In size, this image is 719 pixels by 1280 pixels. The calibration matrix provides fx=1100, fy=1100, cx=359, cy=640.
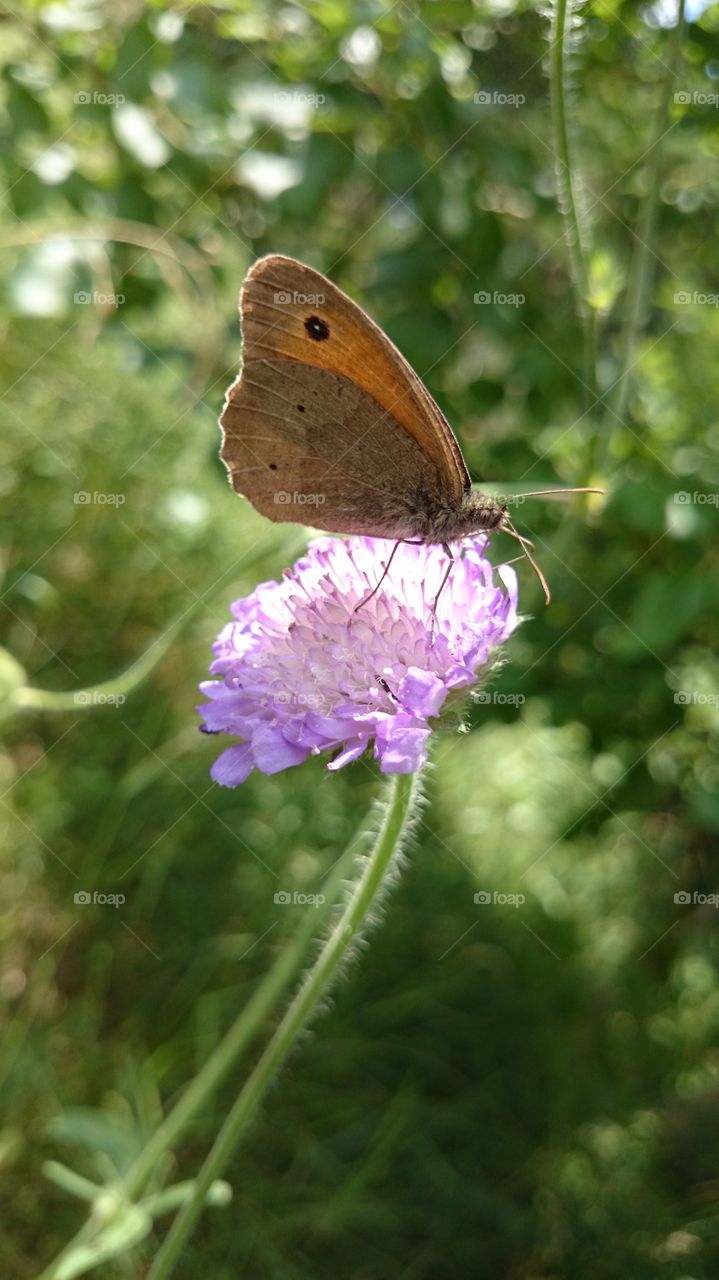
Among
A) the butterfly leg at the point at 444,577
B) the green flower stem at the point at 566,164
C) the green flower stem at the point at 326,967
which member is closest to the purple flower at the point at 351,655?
the butterfly leg at the point at 444,577

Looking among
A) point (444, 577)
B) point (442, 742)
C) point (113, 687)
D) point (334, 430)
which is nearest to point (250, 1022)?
point (113, 687)

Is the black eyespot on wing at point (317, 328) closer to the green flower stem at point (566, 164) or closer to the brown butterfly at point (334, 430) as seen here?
the brown butterfly at point (334, 430)

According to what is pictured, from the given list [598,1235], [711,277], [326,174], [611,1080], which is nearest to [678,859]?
[611,1080]

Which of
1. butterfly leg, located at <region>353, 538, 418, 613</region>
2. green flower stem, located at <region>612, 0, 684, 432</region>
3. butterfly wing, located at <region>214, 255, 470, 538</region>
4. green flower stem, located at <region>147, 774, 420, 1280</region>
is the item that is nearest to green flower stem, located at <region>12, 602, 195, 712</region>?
butterfly wing, located at <region>214, 255, 470, 538</region>

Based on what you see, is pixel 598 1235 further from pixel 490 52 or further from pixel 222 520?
pixel 490 52

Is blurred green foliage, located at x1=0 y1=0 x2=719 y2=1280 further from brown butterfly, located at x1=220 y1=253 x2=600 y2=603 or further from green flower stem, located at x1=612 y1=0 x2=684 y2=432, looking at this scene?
brown butterfly, located at x1=220 y1=253 x2=600 y2=603
